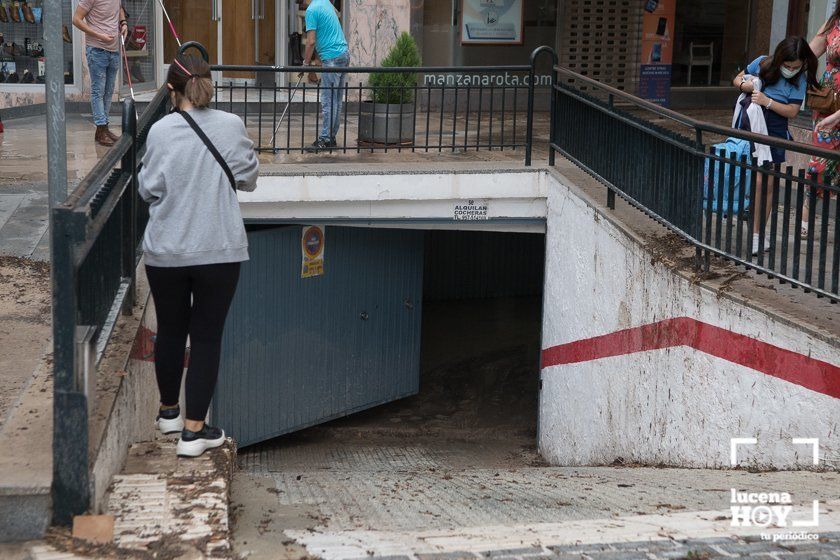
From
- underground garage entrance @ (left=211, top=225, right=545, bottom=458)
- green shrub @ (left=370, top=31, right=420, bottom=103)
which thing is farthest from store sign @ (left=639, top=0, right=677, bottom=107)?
green shrub @ (left=370, top=31, right=420, bottom=103)

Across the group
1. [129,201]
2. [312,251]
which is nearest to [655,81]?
[312,251]

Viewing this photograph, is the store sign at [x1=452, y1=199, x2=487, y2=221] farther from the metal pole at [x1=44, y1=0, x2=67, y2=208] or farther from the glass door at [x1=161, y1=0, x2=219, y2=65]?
the glass door at [x1=161, y1=0, x2=219, y2=65]

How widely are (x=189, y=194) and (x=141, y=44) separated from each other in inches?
432

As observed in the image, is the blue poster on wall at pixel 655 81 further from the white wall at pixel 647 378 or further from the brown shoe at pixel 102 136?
the brown shoe at pixel 102 136

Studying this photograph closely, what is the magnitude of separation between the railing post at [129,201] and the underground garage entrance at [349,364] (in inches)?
193

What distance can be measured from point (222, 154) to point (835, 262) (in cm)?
316

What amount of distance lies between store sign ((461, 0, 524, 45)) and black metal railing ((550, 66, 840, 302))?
6857 millimetres

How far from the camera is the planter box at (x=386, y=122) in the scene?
10.3 m

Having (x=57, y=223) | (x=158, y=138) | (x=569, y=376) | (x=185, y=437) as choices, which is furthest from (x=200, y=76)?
(x=569, y=376)

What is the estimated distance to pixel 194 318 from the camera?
4512mm

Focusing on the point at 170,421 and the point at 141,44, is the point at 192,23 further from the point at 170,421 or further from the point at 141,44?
the point at 170,421

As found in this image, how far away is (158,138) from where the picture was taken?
4.34 metres

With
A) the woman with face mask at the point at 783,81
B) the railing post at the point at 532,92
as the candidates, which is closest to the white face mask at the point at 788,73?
the woman with face mask at the point at 783,81

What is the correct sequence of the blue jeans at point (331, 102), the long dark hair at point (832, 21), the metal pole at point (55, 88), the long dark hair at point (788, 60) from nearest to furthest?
the metal pole at point (55, 88)
the long dark hair at point (788, 60)
the long dark hair at point (832, 21)
the blue jeans at point (331, 102)
